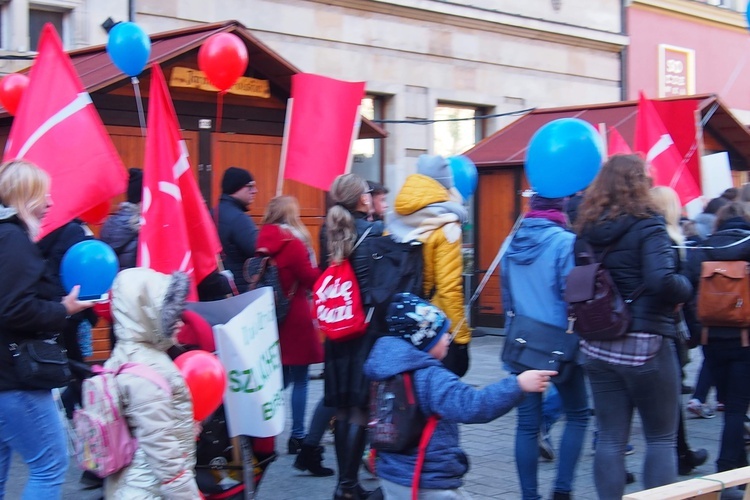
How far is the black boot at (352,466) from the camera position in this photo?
5.19m

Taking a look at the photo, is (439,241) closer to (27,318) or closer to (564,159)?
(564,159)

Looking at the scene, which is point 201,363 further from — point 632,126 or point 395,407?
point 632,126

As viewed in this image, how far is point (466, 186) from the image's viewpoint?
21.8 feet

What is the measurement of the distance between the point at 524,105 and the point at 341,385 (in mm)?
10999

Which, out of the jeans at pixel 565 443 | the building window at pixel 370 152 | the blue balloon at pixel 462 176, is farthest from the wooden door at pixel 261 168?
the jeans at pixel 565 443

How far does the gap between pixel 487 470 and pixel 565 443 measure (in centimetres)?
113

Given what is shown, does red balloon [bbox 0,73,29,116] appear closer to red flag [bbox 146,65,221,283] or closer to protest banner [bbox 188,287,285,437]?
red flag [bbox 146,65,221,283]

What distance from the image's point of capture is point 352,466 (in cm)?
519

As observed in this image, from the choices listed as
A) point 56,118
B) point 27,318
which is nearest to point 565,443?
point 27,318

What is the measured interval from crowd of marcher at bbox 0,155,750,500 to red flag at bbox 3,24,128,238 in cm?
61

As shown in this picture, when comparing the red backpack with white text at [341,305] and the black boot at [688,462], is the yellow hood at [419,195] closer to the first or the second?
the red backpack with white text at [341,305]

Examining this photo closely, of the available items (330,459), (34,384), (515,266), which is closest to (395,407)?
(34,384)

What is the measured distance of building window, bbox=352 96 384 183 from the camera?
13508 millimetres

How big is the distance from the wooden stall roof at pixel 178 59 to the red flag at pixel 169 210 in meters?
2.74
